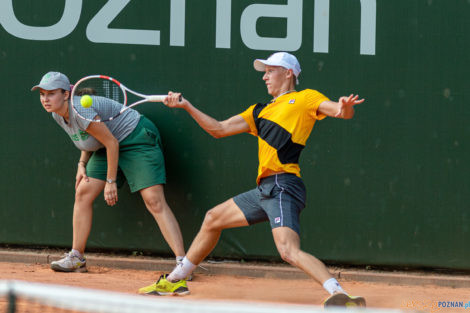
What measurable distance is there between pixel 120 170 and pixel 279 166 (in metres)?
1.58

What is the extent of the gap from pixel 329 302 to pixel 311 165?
5.66 ft

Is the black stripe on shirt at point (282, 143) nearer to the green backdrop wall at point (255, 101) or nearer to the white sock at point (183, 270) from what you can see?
the white sock at point (183, 270)

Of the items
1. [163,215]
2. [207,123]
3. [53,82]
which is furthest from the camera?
[163,215]

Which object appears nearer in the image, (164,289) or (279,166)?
(279,166)

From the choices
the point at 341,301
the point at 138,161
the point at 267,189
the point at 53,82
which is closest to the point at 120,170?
the point at 138,161

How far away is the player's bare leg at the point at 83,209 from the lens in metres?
5.23

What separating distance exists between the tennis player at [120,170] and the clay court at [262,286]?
23 cm

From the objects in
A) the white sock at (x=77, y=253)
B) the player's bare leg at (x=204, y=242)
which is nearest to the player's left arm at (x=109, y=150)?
the white sock at (x=77, y=253)

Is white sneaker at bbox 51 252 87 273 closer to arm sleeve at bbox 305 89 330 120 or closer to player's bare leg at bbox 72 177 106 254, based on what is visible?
player's bare leg at bbox 72 177 106 254

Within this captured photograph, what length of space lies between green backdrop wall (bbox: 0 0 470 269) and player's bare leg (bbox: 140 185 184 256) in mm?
349

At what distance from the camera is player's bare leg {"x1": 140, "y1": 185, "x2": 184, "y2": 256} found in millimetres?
5133

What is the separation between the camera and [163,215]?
17.0ft

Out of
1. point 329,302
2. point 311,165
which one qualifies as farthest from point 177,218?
point 329,302

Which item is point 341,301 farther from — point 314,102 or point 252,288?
point 252,288
